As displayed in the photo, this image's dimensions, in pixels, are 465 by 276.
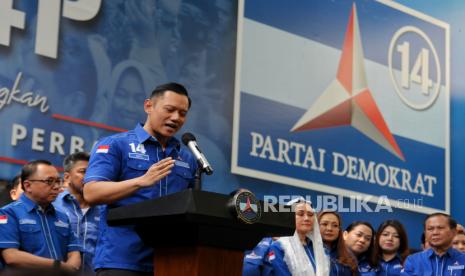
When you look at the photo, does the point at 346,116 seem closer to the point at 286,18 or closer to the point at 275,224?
the point at 286,18

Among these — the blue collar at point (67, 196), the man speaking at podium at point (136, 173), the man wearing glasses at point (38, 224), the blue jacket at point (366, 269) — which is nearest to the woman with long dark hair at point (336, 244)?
the blue jacket at point (366, 269)

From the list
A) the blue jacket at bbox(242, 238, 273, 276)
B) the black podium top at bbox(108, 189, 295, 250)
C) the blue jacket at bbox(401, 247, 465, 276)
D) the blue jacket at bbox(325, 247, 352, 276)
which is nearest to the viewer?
the black podium top at bbox(108, 189, 295, 250)

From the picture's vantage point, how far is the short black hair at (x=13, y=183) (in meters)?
4.63

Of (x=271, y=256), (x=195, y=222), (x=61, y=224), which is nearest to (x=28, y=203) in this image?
(x=61, y=224)

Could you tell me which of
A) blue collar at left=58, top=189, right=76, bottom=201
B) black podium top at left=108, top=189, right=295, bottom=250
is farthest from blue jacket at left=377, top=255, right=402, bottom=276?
black podium top at left=108, top=189, right=295, bottom=250

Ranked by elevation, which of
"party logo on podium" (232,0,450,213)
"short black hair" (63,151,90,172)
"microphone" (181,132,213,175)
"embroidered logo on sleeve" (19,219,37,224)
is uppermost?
"party logo on podium" (232,0,450,213)

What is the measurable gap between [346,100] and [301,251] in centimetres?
320

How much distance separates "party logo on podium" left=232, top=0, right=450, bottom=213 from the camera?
6.85m

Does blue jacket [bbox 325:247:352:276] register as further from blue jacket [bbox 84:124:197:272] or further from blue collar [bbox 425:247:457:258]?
blue jacket [bbox 84:124:197:272]

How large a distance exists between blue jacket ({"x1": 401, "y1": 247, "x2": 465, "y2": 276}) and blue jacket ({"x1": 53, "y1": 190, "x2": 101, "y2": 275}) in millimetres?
2359

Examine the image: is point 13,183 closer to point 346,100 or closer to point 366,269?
point 366,269

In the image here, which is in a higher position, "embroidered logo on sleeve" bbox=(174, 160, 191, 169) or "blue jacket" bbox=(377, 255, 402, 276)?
"embroidered logo on sleeve" bbox=(174, 160, 191, 169)

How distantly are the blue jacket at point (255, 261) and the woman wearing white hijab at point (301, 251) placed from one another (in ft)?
0.12

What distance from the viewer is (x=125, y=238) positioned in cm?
262
